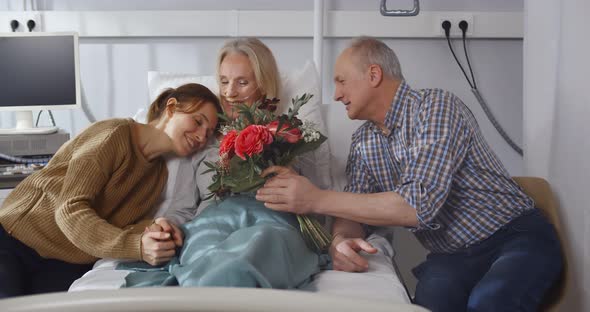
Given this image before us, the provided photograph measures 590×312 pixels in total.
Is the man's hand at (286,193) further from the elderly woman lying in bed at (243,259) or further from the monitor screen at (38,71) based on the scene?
the monitor screen at (38,71)

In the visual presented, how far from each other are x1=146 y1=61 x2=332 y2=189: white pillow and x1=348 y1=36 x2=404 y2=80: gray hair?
35 cm

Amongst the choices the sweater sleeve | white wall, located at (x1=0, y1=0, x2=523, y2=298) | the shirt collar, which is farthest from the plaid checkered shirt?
white wall, located at (x1=0, y1=0, x2=523, y2=298)

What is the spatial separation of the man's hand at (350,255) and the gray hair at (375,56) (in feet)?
1.73

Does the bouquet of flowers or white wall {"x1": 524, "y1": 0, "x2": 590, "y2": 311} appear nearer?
the bouquet of flowers

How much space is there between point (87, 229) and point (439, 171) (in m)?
0.93

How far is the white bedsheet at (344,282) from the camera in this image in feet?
5.77

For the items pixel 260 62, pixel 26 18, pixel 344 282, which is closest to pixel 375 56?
pixel 260 62

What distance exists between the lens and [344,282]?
1844mm

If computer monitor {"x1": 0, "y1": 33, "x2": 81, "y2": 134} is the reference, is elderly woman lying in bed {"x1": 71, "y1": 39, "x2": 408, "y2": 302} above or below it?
below

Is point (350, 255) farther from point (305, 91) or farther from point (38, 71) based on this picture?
point (38, 71)

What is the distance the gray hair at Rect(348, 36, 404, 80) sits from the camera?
86.1 inches

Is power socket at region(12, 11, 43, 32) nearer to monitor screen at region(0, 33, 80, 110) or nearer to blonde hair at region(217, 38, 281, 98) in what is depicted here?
monitor screen at region(0, 33, 80, 110)

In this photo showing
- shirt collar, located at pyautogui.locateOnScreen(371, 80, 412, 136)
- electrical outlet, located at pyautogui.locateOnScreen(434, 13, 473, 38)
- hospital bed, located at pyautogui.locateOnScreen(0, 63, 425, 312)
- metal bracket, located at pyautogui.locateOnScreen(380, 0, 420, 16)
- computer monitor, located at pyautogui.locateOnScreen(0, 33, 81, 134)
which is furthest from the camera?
electrical outlet, located at pyautogui.locateOnScreen(434, 13, 473, 38)

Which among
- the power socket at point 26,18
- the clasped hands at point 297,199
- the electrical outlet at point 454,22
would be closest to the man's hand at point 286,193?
the clasped hands at point 297,199
